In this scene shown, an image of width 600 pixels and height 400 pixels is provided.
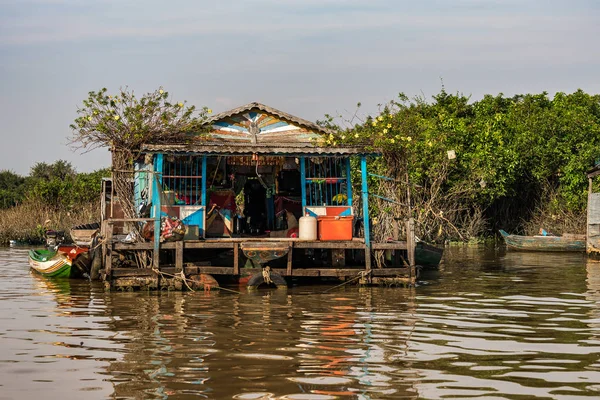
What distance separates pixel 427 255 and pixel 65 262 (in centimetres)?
817

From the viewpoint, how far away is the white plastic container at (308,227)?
14.8m

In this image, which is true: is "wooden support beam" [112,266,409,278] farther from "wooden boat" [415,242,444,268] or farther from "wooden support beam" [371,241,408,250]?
"wooden boat" [415,242,444,268]

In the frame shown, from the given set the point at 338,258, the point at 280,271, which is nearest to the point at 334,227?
the point at 338,258

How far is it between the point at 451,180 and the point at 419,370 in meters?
21.4

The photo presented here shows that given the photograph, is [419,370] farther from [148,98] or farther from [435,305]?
[148,98]

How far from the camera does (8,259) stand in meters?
22.8

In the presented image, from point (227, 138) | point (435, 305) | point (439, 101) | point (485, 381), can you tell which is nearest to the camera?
point (485, 381)

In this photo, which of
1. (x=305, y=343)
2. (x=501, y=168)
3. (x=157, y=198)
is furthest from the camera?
(x=501, y=168)

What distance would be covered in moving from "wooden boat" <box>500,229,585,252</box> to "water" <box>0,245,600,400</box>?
399 inches

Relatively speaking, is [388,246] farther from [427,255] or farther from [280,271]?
[427,255]

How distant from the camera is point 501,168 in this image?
28.8 m

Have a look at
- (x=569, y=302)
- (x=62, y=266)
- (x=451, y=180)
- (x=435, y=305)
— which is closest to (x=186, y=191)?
(x=62, y=266)

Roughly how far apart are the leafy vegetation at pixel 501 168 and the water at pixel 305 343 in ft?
42.0

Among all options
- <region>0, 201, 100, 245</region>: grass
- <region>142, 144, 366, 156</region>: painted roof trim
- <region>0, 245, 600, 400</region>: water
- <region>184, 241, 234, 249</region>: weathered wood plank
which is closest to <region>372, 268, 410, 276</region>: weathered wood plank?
<region>0, 245, 600, 400</region>: water
